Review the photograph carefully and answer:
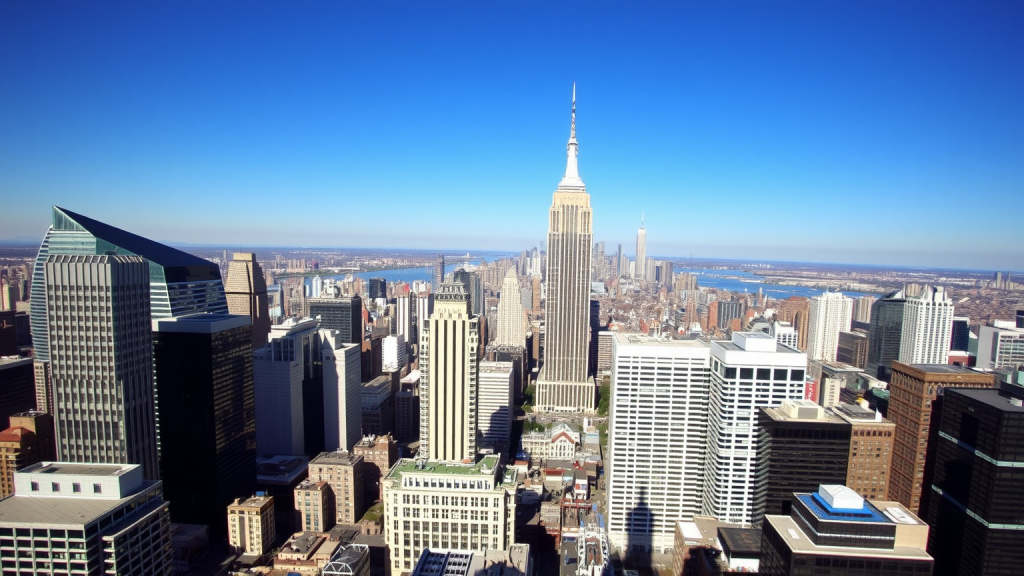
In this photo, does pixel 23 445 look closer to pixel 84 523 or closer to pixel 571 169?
pixel 84 523

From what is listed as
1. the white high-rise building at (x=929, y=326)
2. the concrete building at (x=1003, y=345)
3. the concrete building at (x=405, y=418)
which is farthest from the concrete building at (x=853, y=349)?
the concrete building at (x=405, y=418)

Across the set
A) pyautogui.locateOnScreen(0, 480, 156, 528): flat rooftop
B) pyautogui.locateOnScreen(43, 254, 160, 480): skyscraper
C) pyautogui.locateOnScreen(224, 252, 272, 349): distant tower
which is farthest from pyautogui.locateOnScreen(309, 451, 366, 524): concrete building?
pyautogui.locateOnScreen(224, 252, 272, 349): distant tower

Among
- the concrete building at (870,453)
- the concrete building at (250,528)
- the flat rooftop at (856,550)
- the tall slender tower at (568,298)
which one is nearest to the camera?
the flat rooftop at (856,550)

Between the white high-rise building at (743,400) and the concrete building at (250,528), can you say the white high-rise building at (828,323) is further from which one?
the concrete building at (250,528)

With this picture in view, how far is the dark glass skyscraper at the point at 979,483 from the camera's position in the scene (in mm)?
20281

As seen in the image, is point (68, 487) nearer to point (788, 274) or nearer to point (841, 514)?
point (841, 514)

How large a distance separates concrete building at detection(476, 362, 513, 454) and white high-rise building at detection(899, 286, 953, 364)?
38.0 metres

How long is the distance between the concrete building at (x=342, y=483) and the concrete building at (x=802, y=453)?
23541 millimetres

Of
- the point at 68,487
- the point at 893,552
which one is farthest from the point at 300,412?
the point at 893,552

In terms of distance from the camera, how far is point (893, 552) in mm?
15250

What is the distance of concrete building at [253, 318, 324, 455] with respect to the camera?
41781 millimetres

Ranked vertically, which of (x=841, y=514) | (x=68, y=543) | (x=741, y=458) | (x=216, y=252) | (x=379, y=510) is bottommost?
(x=379, y=510)

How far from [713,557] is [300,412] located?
103 feet

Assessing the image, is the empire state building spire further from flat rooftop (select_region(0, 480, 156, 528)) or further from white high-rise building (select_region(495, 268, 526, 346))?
flat rooftop (select_region(0, 480, 156, 528))
